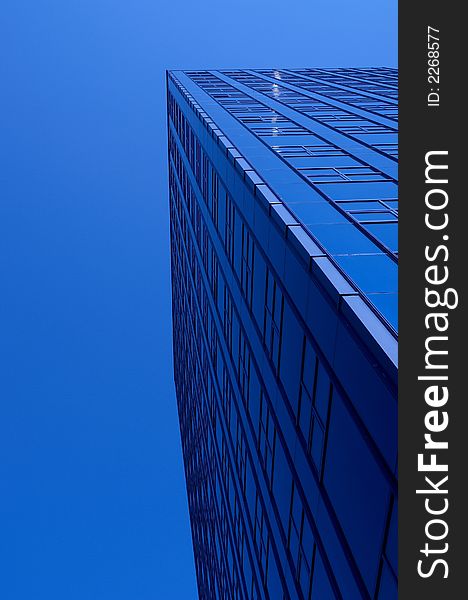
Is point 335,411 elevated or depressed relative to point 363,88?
depressed

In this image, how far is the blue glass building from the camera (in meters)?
12.8

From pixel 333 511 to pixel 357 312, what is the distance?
18.0 ft

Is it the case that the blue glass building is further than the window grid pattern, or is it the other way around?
the window grid pattern

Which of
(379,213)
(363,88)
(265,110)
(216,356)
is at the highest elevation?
(363,88)

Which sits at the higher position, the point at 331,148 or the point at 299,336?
the point at 331,148

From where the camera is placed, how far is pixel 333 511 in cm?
1500

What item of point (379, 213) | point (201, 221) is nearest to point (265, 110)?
point (201, 221)

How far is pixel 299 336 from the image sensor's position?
17797mm

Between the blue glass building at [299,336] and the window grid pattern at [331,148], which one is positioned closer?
the blue glass building at [299,336]

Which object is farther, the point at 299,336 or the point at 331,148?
the point at 331,148

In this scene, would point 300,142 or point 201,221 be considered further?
point 201,221

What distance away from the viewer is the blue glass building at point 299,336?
1284cm

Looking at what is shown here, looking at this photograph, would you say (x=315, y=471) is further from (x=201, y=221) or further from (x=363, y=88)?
(x=363, y=88)

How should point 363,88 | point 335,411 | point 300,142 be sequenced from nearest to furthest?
1. point 335,411
2. point 300,142
3. point 363,88
